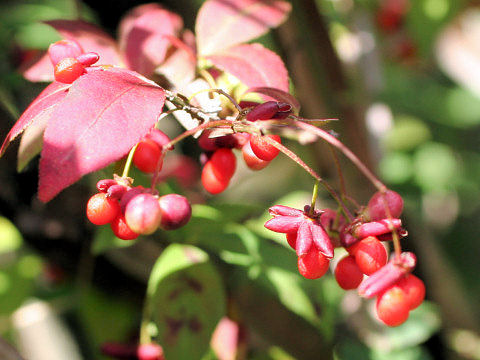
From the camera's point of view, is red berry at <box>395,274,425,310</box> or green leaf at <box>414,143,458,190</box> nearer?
red berry at <box>395,274,425,310</box>

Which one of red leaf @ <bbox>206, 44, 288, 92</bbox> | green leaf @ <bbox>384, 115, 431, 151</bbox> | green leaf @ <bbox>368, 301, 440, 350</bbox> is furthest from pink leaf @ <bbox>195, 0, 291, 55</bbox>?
green leaf @ <bbox>384, 115, 431, 151</bbox>

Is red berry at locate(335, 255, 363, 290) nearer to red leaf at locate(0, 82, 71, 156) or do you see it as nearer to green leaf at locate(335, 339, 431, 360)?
red leaf at locate(0, 82, 71, 156)

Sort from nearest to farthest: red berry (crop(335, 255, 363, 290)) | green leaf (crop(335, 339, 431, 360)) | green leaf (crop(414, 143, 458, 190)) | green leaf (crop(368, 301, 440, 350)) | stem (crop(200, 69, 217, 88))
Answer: red berry (crop(335, 255, 363, 290)) → stem (crop(200, 69, 217, 88)) → green leaf (crop(335, 339, 431, 360)) → green leaf (crop(368, 301, 440, 350)) → green leaf (crop(414, 143, 458, 190))

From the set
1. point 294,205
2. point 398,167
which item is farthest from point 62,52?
point 398,167

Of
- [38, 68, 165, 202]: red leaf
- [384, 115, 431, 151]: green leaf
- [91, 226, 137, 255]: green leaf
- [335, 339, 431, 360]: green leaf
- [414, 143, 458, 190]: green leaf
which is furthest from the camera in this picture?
[384, 115, 431, 151]: green leaf

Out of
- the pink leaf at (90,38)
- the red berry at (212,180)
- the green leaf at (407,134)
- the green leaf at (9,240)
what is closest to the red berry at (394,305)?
the red berry at (212,180)

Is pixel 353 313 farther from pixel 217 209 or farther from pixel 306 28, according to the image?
pixel 306 28
